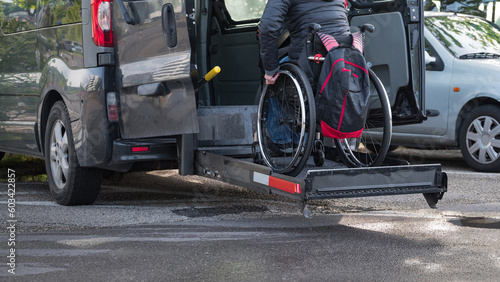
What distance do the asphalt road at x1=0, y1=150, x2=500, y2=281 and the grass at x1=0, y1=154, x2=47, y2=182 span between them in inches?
42.4

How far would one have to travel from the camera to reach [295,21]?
5.91 metres

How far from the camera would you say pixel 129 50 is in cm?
607

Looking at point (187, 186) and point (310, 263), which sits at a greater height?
point (310, 263)

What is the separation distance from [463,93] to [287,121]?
156 inches

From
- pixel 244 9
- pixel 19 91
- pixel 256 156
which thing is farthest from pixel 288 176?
pixel 19 91

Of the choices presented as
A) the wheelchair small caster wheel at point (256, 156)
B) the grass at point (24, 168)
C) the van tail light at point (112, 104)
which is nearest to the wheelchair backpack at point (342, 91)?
the wheelchair small caster wheel at point (256, 156)

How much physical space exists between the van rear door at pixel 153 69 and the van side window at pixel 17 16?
4.27 ft

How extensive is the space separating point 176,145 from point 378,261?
6.93ft

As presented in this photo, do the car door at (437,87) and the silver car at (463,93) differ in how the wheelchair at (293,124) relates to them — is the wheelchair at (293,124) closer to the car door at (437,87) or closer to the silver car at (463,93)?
the silver car at (463,93)

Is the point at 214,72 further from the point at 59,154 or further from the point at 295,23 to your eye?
the point at 59,154

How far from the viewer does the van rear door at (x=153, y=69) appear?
572 cm

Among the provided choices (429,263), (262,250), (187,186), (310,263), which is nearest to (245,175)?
(262,250)

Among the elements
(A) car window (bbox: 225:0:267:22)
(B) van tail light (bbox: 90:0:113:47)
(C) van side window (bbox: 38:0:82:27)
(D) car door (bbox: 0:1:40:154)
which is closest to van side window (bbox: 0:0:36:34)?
(D) car door (bbox: 0:1:40:154)

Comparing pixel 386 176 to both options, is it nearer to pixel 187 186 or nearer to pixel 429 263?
pixel 429 263
